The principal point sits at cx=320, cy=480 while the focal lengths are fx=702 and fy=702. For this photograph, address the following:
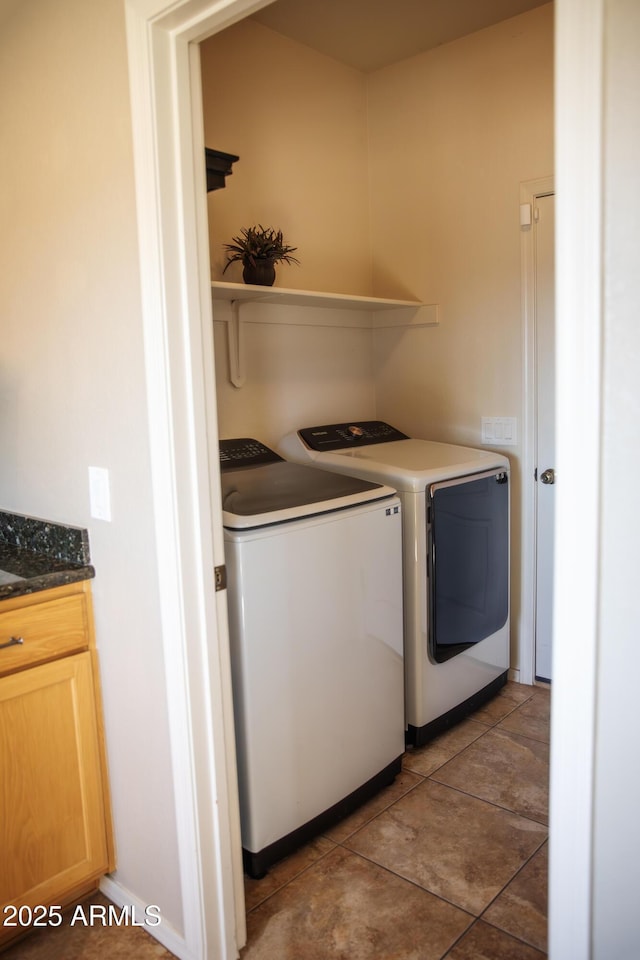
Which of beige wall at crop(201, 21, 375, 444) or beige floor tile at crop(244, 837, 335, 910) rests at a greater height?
beige wall at crop(201, 21, 375, 444)

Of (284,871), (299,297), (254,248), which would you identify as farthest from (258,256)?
(284,871)

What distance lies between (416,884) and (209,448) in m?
1.31

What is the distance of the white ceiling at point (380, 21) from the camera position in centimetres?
256

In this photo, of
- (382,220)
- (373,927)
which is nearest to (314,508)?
(373,927)

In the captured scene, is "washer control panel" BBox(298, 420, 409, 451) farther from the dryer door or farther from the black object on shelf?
the black object on shelf

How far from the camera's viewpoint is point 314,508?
1989mm

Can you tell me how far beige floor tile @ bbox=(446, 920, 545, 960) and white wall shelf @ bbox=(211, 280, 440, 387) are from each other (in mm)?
1886

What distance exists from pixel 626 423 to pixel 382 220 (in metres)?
2.59

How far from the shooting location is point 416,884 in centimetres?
188

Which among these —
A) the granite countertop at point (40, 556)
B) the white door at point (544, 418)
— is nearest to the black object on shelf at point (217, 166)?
the granite countertop at point (40, 556)

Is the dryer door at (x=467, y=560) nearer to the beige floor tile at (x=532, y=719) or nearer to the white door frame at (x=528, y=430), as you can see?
the white door frame at (x=528, y=430)

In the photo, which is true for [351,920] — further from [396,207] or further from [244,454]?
[396,207]

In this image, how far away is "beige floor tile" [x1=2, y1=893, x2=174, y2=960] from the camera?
1678 mm

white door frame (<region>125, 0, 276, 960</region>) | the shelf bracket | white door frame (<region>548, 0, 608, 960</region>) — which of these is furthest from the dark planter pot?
white door frame (<region>548, 0, 608, 960</region>)
